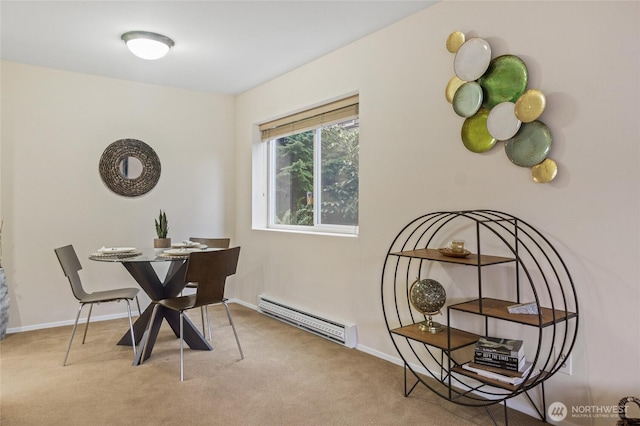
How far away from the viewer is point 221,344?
3.18m

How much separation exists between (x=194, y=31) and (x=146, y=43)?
1.14 feet

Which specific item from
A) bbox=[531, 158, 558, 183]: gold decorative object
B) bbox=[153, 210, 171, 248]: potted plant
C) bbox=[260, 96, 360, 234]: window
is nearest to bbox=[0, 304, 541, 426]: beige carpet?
bbox=[153, 210, 171, 248]: potted plant

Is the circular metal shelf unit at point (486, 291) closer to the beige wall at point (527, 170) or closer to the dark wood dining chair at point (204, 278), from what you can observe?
the beige wall at point (527, 170)

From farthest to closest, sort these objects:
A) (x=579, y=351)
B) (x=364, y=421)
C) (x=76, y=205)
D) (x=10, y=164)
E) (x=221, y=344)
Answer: (x=76, y=205) < (x=10, y=164) < (x=221, y=344) < (x=364, y=421) < (x=579, y=351)

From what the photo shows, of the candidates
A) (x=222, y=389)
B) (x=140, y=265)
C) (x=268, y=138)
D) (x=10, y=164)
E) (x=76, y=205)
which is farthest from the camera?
(x=268, y=138)

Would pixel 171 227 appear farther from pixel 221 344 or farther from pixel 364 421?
pixel 364 421

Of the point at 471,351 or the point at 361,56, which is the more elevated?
the point at 361,56

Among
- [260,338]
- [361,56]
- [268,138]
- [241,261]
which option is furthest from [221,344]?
[361,56]

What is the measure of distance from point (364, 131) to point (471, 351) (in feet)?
5.28

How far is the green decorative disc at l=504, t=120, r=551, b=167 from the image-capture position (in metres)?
1.99

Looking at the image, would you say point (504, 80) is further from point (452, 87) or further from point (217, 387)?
point (217, 387)

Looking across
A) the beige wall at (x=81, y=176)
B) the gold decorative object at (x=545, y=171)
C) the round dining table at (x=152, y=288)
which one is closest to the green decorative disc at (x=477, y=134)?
the gold decorative object at (x=545, y=171)

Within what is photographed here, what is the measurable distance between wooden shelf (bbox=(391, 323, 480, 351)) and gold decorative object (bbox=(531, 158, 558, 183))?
34.6 inches

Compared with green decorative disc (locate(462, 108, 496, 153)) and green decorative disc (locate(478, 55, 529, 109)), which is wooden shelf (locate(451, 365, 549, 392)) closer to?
green decorative disc (locate(462, 108, 496, 153))
